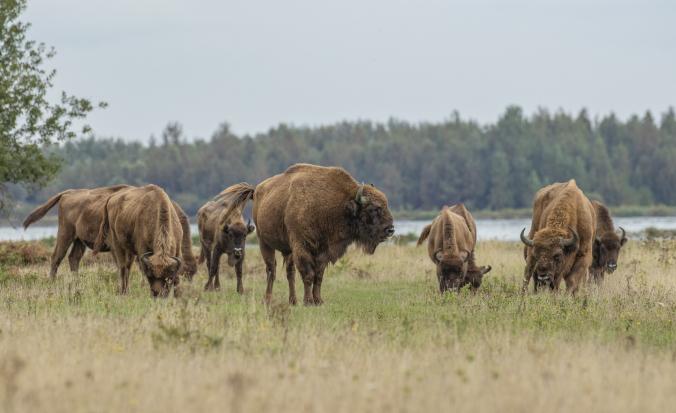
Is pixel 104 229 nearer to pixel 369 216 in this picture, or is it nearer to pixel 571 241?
pixel 369 216

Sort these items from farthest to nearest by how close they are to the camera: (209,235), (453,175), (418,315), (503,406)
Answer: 1. (453,175)
2. (209,235)
3. (418,315)
4. (503,406)

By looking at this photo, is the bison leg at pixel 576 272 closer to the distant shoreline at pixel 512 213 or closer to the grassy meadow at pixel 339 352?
the grassy meadow at pixel 339 352

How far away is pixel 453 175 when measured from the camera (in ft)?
372

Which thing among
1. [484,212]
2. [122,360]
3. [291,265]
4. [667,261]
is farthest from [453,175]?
[122,360]

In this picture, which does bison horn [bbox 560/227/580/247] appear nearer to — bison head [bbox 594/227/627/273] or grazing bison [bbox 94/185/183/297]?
bison head [bbox 594/227/627/273]

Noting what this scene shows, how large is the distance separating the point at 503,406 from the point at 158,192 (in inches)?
377

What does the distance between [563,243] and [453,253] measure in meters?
1.89

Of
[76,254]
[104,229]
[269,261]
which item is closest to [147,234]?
[269,261]

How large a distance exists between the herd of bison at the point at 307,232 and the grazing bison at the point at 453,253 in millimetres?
18

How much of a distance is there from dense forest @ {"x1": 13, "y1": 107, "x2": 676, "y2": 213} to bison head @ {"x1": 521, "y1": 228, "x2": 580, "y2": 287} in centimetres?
8756

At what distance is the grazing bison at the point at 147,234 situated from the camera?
14984mm

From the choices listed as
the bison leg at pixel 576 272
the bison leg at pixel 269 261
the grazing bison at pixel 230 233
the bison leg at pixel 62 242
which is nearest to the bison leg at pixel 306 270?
the bison leg at pixel 269 261

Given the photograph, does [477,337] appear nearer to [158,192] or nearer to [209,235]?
[158,192]

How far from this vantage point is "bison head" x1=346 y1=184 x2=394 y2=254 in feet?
50.5
